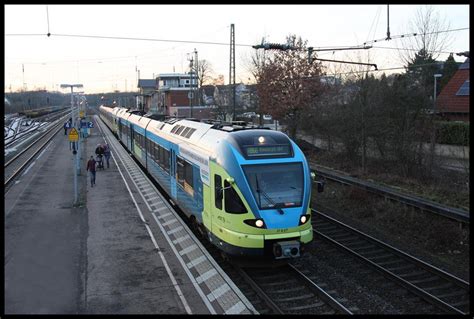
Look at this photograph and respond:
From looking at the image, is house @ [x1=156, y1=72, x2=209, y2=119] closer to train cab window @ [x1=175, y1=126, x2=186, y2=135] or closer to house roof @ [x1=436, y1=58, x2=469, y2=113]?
house roof @ [x1=436, y1=58, x2=469, y2=113]

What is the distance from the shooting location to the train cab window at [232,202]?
10250mm

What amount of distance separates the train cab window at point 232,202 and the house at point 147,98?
6221cm

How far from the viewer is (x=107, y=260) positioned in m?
12.1

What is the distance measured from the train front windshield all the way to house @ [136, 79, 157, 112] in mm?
62227

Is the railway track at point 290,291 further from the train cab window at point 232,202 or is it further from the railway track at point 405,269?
the railway track at point 405,269

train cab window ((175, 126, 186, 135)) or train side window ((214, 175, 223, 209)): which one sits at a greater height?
train cab window ((175, 126, 186, 135))

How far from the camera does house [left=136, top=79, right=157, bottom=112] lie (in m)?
102

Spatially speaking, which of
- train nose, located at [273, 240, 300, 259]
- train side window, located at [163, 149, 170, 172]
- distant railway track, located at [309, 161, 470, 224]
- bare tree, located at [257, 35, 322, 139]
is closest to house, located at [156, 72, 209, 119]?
bare tree, located at [257, 35, 322, 139]

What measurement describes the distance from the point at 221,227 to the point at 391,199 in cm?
939

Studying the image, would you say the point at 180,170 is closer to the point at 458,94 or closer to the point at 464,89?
the point at 458,94

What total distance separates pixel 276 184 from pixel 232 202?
43.2 inches

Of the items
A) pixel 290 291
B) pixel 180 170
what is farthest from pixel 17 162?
pixel 290 291

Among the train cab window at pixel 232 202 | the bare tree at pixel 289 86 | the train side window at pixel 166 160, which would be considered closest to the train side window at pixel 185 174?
the train side window at pixel 166 160

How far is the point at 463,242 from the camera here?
13211 millimetres
